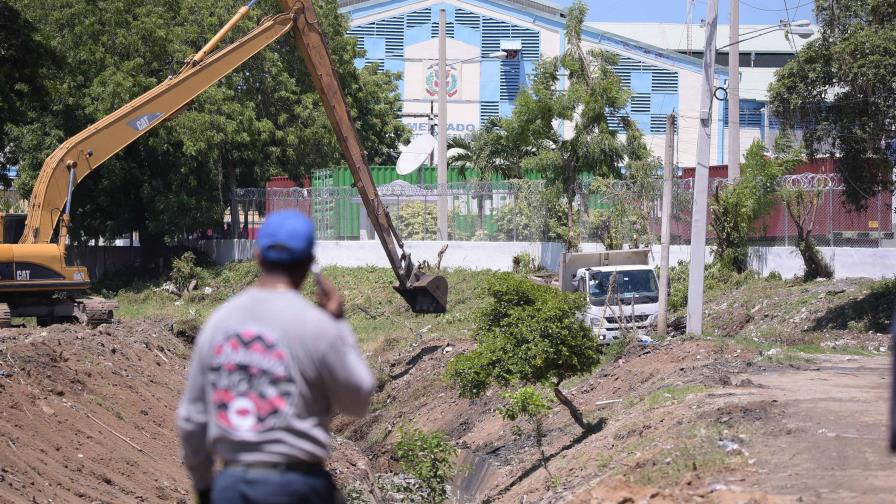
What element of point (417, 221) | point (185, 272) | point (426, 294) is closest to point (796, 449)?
point (426, 294)

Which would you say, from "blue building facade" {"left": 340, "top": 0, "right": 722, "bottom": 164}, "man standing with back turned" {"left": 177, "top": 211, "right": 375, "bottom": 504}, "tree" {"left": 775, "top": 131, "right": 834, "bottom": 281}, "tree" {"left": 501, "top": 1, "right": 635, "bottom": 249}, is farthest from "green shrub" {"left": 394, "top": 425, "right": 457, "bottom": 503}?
"blue building facade" {"left": 340, "top": 0, "right": 722, "bottom": 164}

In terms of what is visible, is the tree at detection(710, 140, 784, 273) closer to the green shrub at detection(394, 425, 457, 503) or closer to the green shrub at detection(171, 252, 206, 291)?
the green shrub at detection(394, 425, 457, 503)

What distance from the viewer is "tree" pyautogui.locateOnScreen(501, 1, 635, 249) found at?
31078mm

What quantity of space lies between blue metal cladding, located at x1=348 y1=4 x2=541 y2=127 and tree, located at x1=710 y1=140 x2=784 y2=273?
86.6 feet

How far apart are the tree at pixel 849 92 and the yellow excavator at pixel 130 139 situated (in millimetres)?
8335

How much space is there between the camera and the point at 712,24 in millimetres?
19812

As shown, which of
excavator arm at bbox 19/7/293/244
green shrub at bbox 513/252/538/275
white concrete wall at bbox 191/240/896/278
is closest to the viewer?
excavator arm at bbox 19/7/293/244

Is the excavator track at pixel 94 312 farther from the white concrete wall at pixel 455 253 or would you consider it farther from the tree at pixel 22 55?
the white concrete wall at pixel 455 253

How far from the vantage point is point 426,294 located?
24.6m

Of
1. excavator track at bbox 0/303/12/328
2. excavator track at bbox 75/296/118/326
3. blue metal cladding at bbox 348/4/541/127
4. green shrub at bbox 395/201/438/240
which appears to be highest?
blue metal cladding at bbox 348/4/541/127

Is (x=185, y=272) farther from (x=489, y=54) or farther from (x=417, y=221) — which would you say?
(x=489, y=54)

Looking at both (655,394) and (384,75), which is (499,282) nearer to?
(655,394)

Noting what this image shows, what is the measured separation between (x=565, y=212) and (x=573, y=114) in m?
3.54

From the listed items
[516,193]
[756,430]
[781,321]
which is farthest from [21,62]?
[516,193]
